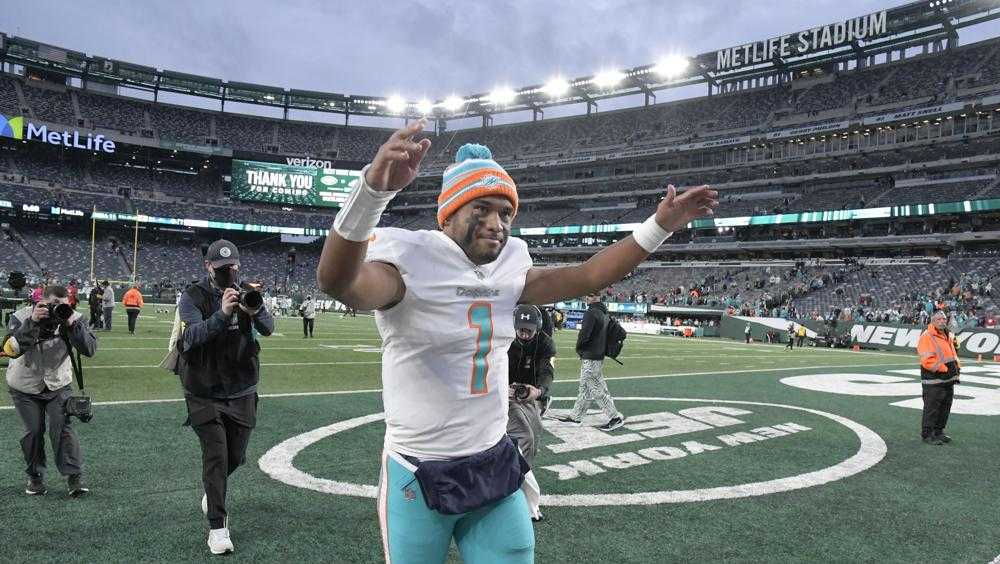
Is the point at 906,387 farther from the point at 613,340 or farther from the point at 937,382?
the point at 613,340

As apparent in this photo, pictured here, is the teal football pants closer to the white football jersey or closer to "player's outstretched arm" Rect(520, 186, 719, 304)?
the white football jersey

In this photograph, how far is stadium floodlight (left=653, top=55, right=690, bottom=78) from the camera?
55.3 m

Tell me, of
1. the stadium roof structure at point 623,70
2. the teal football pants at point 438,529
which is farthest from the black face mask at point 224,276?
the stadium roof structure at point 623,70

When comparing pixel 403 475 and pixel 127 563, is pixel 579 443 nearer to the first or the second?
pixel 127 563

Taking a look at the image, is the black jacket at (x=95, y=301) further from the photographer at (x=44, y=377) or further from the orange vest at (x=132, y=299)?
the photographer at (x=44, y=377)

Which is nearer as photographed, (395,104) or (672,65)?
(672,65)

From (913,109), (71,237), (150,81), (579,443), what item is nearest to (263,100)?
(150,81)

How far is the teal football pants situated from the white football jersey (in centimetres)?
14

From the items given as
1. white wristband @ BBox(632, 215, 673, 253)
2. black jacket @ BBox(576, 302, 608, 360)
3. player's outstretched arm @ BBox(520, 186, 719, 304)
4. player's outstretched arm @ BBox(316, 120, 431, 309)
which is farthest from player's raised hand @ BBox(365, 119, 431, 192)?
black jacket @ BBox(576, 302, 608, 360)

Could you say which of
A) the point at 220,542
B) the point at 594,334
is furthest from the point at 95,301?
the point at 220,542

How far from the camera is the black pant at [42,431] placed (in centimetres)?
489

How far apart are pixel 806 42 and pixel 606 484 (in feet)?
184

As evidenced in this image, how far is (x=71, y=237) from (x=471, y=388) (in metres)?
67.5

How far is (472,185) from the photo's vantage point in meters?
2.08
